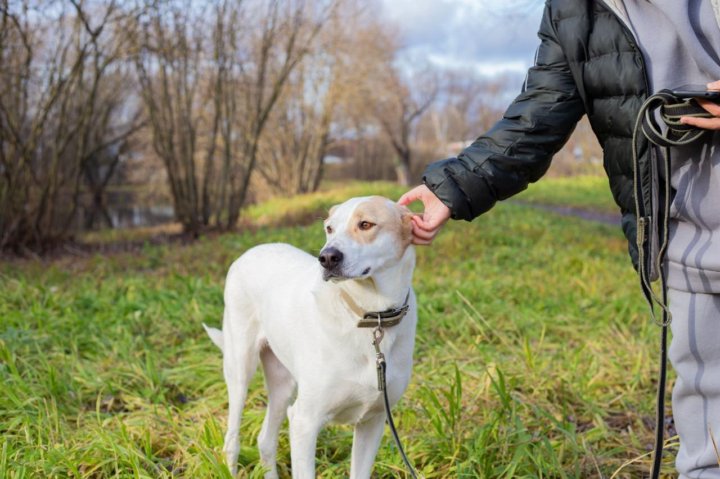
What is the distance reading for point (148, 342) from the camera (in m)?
4.77

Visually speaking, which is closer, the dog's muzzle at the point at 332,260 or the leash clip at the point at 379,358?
the dog's muzzle at the point at 332,260

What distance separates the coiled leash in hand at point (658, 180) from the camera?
173 cm

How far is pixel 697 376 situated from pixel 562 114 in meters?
0.91

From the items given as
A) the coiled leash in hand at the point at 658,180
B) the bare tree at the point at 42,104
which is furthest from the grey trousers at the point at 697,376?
the bare tree at the point at 42,104

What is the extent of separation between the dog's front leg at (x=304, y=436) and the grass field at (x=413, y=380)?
0.41 m

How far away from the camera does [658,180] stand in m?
1.87

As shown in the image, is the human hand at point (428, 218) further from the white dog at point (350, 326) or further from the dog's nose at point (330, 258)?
the dog's nose at point (330, 258)

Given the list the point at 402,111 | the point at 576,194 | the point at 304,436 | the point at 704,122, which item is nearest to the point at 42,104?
the point at 304,436

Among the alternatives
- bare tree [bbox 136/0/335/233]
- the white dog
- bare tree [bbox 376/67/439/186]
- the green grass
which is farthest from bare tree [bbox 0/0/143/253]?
bare tree [bbox 376/67/439/186]

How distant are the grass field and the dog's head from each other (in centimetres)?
104

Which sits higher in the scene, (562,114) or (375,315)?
(562,114)

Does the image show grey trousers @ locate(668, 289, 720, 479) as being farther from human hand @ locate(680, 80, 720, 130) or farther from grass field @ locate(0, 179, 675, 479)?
grass field @ locate(0, 179, 675, 479)

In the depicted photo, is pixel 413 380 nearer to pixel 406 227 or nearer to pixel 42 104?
pixel 406 227

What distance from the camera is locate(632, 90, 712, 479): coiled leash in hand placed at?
173cm
